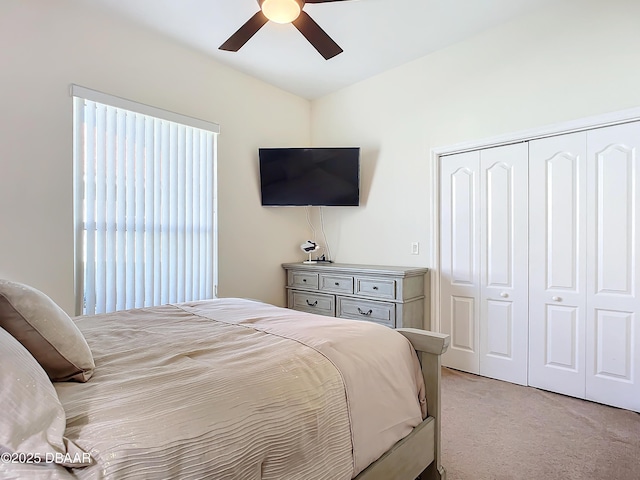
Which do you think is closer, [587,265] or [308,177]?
[587,265]

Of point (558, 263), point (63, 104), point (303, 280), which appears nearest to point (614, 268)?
point (558, 263)

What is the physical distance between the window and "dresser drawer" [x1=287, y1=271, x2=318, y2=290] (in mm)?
906

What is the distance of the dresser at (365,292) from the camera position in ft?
10.2

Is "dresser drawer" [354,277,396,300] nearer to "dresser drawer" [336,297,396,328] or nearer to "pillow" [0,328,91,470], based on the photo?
"dresser drawer" [336,297,396,328]

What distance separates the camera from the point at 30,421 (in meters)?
0.68

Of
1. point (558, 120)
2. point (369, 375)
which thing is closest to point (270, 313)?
point (369, 375)

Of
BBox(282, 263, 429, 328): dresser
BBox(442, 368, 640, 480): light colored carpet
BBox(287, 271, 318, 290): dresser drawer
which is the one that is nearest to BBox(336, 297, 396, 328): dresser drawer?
BBox(282, 263, 429, 328): dresser

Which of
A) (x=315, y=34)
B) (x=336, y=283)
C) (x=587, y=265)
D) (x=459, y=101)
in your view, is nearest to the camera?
(x=315, y=34)

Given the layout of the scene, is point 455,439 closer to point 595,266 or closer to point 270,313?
point 270,313

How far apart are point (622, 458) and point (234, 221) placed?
3264 millimetres

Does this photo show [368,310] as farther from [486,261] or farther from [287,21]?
[287,21]

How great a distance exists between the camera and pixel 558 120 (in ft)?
8.66

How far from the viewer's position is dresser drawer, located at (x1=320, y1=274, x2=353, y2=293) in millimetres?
3420

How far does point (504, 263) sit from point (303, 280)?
6.35 feet
